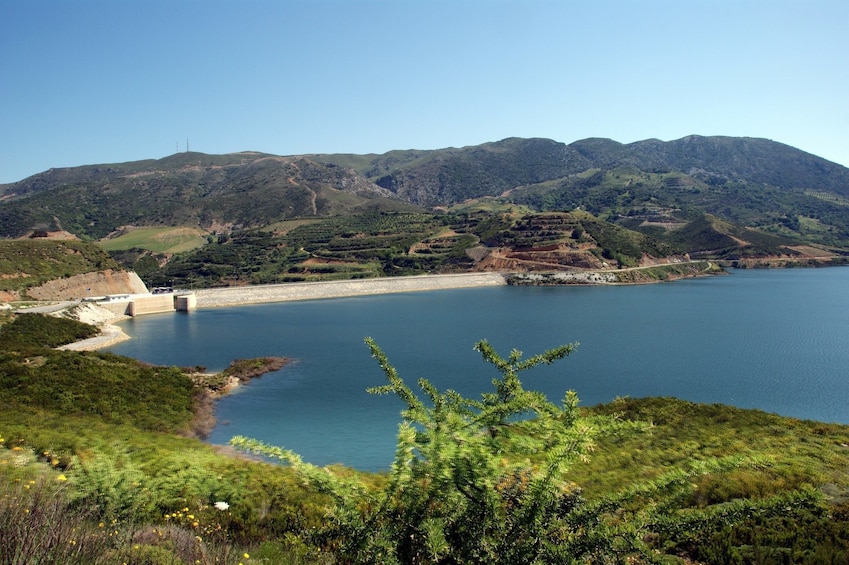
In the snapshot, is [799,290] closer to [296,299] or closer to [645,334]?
[645,334]

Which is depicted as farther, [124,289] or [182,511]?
[124,289]

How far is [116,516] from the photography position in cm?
903

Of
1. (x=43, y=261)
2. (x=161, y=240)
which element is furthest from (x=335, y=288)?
(x=161, y=240)

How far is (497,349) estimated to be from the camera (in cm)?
4791

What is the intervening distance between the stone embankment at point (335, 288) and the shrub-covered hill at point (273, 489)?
6087cm

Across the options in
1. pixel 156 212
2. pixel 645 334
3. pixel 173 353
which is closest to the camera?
pixel 173 353

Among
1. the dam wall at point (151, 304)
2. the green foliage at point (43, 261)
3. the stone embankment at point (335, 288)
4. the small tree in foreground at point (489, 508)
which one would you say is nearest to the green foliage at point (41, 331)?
the green foliage at point (43, 261)

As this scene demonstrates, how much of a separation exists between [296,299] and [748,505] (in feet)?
298

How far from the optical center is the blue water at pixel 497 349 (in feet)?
96.9

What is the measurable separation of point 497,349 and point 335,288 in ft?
182

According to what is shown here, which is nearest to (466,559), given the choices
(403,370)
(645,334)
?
(403,370)

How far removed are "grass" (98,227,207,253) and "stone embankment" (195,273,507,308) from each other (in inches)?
2400

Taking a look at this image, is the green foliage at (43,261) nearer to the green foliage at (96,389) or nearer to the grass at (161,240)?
the green foliage at (96,389)

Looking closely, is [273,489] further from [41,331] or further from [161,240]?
[161,240]
